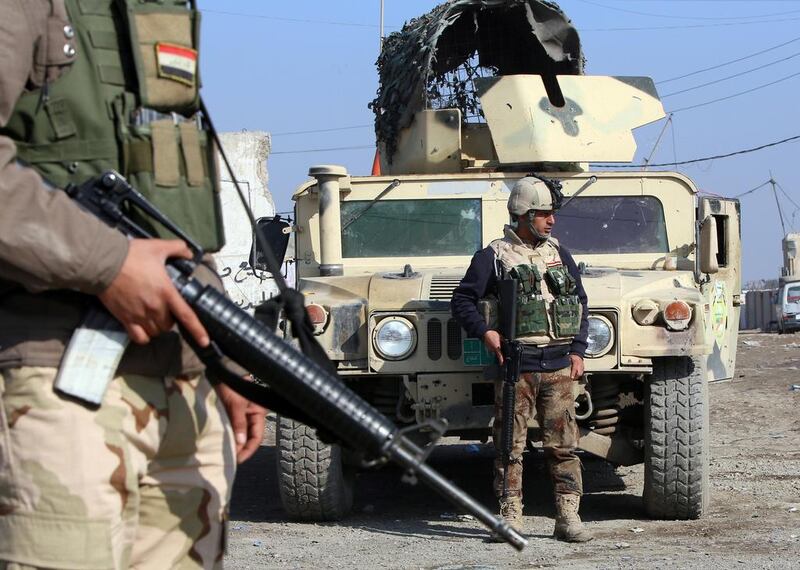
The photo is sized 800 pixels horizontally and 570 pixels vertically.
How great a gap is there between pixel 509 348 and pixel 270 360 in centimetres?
367

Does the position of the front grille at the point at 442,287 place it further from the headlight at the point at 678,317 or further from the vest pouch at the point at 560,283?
the headlight at the point at 678,317

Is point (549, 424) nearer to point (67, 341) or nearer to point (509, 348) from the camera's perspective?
point (509, 348)

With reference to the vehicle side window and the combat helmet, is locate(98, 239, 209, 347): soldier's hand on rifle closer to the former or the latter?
the combat helmet

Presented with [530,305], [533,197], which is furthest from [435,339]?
[533,197]

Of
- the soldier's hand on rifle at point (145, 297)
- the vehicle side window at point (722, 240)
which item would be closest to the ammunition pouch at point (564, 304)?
the vehicle side window at point (722, 240)

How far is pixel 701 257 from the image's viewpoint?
21.9 feet

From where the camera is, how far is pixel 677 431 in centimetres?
590

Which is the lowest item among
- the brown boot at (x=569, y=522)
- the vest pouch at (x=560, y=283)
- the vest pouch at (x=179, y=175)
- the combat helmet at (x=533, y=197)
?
the brown boot at (x=569, y=522)

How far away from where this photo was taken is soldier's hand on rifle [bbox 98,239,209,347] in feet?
6.23

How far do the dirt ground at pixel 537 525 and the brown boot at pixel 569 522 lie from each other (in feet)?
0.20

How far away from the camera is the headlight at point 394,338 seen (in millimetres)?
5965

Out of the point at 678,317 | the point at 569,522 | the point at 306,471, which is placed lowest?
the point at 569,522

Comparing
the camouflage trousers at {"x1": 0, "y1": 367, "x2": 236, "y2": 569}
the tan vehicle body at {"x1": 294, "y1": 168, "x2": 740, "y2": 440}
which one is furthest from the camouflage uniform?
the tan vehicle body at {"x1": 294, "y1": 168, "x2": 740, "y2": 440}

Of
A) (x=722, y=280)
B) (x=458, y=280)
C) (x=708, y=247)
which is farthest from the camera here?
(x=722, y=280)
